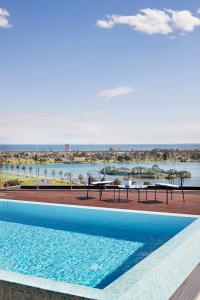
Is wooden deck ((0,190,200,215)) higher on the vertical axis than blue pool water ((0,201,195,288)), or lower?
higher

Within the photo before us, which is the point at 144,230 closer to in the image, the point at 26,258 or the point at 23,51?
the point at 26,258

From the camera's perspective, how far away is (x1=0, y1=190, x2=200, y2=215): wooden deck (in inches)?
382

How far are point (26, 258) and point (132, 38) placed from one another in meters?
10.4

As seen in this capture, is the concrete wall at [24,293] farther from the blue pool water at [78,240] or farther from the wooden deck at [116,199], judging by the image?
the wooden deck at [116,199]

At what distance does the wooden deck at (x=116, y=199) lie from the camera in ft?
31.8

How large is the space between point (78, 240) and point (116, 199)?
358cm

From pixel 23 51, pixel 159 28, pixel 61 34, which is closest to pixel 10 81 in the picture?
pixel 23 51

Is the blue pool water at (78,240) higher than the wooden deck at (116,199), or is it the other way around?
the wooden deck at (116,199)

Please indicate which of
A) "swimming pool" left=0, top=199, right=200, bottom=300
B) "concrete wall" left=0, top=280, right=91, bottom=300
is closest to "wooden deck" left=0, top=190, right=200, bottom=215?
"swimming pool" left=0, top=199, right=200, bottom=300

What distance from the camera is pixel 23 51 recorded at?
56.1ft

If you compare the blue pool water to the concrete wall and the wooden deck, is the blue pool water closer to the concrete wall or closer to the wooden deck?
the wooden deck

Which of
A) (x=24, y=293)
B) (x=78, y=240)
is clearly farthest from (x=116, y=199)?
(x=24, y=293)

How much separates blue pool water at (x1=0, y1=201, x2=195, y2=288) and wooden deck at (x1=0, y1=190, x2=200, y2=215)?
3.08ft

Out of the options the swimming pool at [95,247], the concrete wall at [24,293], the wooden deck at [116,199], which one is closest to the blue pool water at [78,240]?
the swimming pool at [95,247]
